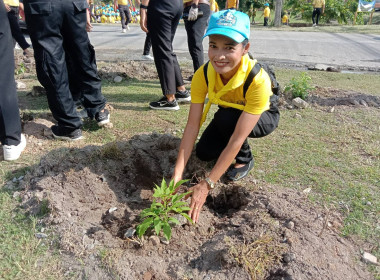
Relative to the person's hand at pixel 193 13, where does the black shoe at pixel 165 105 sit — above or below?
below

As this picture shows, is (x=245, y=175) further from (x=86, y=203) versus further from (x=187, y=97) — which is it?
(x=187, y=97)

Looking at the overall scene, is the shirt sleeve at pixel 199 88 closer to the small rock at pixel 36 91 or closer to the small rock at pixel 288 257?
the small rock at pixel 288 257

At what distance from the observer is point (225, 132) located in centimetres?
259

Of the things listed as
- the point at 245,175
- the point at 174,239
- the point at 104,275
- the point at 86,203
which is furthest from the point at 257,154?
the point at 104,275

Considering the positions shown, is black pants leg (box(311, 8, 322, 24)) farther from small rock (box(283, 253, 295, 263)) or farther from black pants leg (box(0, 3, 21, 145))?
small rock (box(283, 253, 295, 263))

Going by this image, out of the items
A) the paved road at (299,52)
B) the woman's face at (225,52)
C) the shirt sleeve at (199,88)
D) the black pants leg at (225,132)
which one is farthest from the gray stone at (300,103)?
the paved road at (299,52)

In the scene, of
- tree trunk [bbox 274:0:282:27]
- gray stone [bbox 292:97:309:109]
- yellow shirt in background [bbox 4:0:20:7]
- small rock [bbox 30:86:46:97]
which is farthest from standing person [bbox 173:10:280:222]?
tree trunk [bbox 274:0:282:27]

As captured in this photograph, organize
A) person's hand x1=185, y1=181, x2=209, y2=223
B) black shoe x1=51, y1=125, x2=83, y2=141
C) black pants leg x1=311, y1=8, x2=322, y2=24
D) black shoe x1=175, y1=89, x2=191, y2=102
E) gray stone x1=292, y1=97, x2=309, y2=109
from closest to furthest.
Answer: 1. person's hand x1=185, y1=181, x2=209, y2=223
2. black shoe x1=51, y1=125, x2=83, y2=141
3. gray stone x1=292, y1=97, x2=309, y2=109
4. black shoe x1=175, y1=89, x2=191, y2=102
5. black pants leg x1=311, y1=8, x2=322, y2=24

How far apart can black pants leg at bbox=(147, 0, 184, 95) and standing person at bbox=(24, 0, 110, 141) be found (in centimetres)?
78

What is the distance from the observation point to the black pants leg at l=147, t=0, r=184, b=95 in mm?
3537

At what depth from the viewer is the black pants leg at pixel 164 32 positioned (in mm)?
3537

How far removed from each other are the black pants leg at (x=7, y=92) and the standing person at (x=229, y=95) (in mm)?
1533

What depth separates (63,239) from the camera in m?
1.92

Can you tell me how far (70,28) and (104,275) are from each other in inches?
85.1
